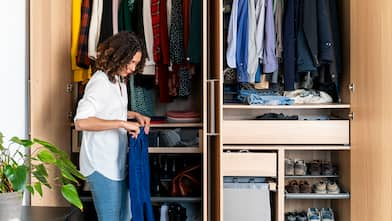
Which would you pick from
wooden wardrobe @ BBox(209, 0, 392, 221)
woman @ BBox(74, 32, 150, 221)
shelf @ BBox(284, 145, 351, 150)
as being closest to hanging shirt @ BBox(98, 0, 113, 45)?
wooden wardrobe @ BBox(209, 0, 392, 221)

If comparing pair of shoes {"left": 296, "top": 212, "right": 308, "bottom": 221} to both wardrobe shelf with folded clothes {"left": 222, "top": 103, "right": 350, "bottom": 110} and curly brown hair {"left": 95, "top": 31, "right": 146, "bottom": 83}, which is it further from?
curly brown hair {"left": 95, "top": 31, "right": 146, "bottom": 83}

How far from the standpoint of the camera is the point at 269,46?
326cm

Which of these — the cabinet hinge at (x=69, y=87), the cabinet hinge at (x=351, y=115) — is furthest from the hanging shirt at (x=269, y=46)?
the cabinet hinge at (x=69, y=87)

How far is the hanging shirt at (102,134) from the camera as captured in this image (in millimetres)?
2430

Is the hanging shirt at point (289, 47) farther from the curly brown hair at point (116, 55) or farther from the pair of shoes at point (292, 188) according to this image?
the curly brown hair at point (116, 55)

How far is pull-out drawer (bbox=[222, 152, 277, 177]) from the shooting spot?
10.5ft

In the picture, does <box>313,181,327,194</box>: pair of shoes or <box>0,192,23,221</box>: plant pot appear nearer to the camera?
<box>0,192,23,221</box>: plant pot

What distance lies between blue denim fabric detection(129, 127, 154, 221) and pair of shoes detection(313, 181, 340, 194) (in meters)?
1.17

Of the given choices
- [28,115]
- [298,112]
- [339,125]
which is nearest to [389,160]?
[339,125]

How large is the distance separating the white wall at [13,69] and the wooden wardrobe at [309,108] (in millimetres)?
47

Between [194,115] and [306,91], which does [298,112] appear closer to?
[306,91]

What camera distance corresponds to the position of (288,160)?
11.3 feet

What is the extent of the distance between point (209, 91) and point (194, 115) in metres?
0.46

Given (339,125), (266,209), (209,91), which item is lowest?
(266,209)
